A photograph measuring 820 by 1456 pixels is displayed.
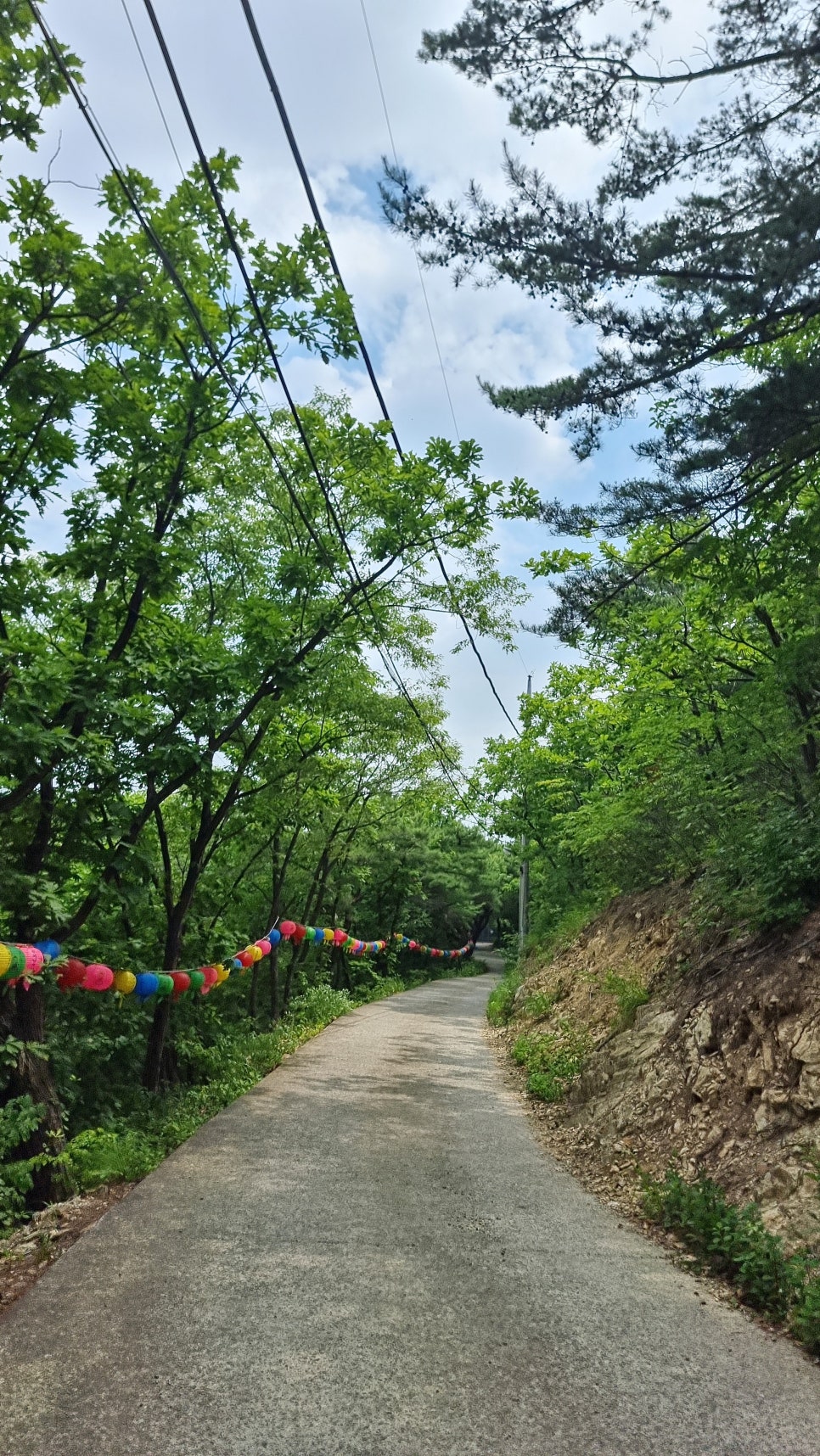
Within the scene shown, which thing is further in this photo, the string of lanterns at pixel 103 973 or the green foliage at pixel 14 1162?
the green foliage at pixel 14 1162

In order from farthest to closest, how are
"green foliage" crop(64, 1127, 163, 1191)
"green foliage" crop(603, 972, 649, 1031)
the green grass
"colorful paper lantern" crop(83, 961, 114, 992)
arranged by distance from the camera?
"green foliage" crop(603, 972, 649, 1031) → "colorful paper lantern" crop(83, 961, 114, 992) → the green grass → "green foliage" crop(64, 1127, 163, 1191)

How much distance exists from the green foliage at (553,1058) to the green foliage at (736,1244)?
11.3 ft

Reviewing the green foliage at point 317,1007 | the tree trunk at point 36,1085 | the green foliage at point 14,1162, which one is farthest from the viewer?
the green foliage at point 317,1007

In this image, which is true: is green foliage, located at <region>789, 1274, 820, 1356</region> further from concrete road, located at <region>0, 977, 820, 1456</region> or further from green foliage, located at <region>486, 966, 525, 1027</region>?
green foliage, located at <region>486, 966, 525, 1027</region>

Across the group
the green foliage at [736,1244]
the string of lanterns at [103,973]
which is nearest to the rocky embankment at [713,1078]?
the green foliage at [736,1244]

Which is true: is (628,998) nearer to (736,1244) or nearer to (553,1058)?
(553,1058)

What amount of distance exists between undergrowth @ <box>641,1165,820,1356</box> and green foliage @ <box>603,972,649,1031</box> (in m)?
2.84

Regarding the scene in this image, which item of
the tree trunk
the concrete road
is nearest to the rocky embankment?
the concrete road

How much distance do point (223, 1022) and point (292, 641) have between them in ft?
27.8

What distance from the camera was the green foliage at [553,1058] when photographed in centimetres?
918

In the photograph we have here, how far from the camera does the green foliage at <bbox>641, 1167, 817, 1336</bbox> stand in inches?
161

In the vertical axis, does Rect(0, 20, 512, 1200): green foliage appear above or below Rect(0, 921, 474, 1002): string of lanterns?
above

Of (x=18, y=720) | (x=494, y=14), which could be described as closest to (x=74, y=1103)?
(x=18, y=720)

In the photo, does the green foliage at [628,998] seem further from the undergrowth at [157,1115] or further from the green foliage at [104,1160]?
the green foliage at [104,1160]
